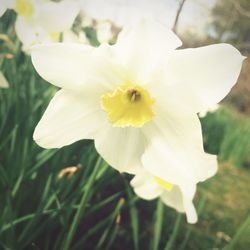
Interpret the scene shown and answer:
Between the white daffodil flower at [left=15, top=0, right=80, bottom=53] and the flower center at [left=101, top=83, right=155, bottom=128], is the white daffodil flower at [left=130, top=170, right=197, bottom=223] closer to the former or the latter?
the flower center at [left=101, top=83, right=155, bottom=128]

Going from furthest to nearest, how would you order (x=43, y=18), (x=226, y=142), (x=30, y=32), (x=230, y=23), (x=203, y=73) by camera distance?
(x=230, y=23)
(x=226, y=142)
(x=30, y=32)
(x=43, y=18)
(x=203, y=73)

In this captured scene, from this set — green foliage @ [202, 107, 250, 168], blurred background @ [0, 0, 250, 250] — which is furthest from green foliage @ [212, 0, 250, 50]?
blurred background @ [0, 0, 250, 250]

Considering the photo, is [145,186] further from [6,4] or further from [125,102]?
[6,4]

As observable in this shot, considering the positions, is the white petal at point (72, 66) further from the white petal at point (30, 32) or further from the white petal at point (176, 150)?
the white petal at point (30, 32)

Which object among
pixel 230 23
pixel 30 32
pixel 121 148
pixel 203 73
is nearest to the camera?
pixel 203 73

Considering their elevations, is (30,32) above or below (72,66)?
below

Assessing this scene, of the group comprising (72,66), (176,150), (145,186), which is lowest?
(145,186)

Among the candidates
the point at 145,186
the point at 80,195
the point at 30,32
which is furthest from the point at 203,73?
the point at 30,32
